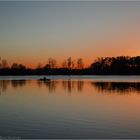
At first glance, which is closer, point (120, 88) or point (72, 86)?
point (120, 88)

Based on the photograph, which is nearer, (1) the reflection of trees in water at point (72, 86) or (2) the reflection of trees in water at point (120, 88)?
(2) the reflection of trees in water at point (120, 88)

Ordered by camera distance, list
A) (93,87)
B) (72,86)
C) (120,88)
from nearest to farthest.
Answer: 1. (120,88)
2. (93,87)
3. (72,86)

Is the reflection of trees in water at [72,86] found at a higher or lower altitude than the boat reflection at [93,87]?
A: lower

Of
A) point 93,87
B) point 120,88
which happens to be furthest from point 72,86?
point 120,88

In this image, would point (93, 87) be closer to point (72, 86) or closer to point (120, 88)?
point (120, 88)

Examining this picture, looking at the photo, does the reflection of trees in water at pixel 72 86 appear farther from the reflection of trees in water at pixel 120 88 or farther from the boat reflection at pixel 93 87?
the reflection of trees in water at pixel 120 88

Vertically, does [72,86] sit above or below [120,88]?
below

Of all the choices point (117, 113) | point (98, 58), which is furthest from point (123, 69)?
point (117, 113)

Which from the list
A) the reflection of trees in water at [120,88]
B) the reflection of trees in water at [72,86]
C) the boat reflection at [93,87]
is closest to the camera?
the reflection of trees in water at [120,88]

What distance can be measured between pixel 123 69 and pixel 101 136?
116960mm

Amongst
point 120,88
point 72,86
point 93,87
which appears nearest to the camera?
point 120,88

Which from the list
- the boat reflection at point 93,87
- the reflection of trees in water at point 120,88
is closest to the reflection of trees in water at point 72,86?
the boat reflection at point 93,87

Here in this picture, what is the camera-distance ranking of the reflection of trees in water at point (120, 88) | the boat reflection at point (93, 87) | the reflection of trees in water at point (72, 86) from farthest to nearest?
the reflection of trees in water at point (72, 86) < the boat reflection at point (93, 87) < the reflection of trees in water at point (120, 88)

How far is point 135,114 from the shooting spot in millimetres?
18453
